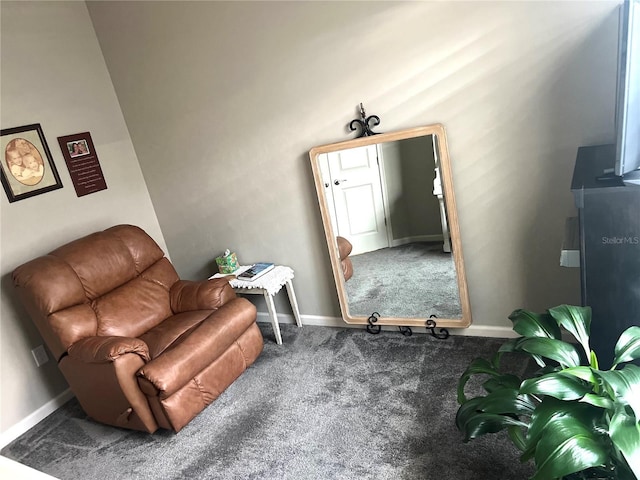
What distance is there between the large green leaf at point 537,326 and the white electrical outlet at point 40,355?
282 centimetres

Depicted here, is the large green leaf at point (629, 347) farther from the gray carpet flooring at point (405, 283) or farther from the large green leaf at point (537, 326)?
the gray carpet flooring at point (405, 283)

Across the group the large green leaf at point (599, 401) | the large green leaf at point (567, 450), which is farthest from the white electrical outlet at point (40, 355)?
the large green leaf at point (599, 401)

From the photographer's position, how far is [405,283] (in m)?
2.82

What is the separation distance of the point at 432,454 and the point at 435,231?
1.19 meters

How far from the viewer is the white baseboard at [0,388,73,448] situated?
270 centimetres

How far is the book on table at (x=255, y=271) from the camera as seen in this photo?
3.10 meters

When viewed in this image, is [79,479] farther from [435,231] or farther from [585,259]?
[585,259]

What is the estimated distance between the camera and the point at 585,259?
173 cm

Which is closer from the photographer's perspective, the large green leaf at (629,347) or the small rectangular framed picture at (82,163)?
the large green leaf at (629,347)

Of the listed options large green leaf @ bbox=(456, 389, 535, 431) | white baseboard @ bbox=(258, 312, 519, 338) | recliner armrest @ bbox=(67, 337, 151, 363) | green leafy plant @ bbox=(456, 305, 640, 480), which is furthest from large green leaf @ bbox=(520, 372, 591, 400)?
recliner armrest @ bbox=(67, 337, 151, 363)

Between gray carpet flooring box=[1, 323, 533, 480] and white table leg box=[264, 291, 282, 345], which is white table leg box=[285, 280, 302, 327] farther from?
gray carpet flooring box=[1, 323, 533, 480]

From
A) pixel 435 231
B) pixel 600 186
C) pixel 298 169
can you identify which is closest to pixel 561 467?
pixel 600 186

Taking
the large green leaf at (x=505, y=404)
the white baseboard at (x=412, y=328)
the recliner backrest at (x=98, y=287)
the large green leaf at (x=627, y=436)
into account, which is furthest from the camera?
the white baseboard at (x=412, y=328)

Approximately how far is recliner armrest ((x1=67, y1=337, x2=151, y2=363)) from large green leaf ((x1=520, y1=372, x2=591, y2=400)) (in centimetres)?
188
